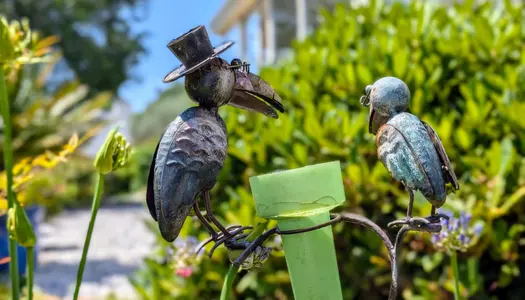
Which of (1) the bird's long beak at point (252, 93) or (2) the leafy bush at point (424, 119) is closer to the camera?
(1) the bird's long beak at point (252, 93)

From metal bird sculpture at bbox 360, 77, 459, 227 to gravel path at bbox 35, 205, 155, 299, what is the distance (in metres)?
2.06

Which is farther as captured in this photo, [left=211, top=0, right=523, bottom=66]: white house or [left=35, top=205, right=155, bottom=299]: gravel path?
[left=211, top=0, right=523, bottom=66]: white house

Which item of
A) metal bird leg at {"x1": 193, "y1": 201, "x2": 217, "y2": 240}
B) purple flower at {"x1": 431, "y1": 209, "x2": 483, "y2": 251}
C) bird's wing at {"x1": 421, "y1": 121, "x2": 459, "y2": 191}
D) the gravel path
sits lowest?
the gravel path

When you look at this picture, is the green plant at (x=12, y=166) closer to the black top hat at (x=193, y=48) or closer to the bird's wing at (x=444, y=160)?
the black top hat at (x=193, y=48)

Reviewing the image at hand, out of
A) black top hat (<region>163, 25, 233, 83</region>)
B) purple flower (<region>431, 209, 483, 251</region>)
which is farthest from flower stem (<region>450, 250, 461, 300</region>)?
black top hat (<region>163, 25, 233, 83</region>)

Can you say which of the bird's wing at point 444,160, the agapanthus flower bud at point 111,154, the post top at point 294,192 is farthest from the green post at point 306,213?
the agapanthus flower bud at point 111,154

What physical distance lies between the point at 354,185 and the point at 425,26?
67 cm

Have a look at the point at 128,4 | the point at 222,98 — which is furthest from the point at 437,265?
the point at 128,4

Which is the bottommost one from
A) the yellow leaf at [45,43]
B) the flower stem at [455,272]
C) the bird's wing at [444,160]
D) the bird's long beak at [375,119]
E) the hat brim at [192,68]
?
the flower stem at [455,272]

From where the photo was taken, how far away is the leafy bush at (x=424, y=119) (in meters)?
1.50

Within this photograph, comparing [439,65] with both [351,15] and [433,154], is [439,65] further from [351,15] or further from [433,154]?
[433,154]

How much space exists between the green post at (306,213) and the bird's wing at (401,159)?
58 millimetres

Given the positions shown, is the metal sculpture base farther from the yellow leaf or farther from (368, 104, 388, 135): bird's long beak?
the yellow leaf

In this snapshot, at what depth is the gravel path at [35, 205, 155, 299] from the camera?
13.7 ft
